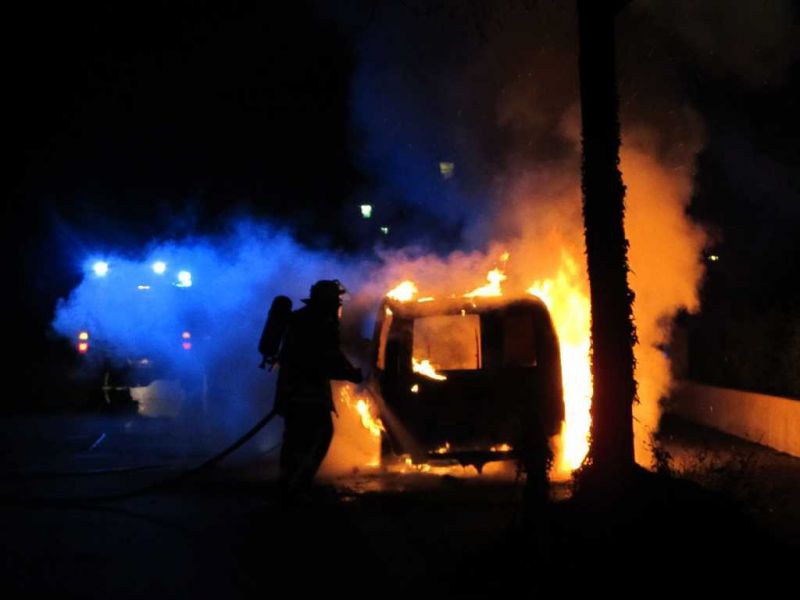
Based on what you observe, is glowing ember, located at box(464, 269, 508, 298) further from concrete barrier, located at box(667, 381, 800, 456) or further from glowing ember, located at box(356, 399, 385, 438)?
concrete barrier, located at box(667, 381, 800, 456)

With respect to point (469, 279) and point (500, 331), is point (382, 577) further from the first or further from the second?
point (469, 279)

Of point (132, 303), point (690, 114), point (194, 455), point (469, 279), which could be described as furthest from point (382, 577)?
point (132, 303)

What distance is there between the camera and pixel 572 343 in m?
10.3

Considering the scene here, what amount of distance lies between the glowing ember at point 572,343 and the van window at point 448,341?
91 centimetres

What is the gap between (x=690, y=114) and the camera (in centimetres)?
1223

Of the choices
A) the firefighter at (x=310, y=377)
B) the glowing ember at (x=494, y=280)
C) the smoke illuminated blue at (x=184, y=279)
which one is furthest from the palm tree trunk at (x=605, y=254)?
the smoke illuminated blue at (x=184, y=279)

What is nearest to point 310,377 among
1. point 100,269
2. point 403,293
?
point 403,293

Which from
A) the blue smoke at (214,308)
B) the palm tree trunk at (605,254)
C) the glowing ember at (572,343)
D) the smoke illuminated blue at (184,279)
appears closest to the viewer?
the palm tree trunk at (605,254)

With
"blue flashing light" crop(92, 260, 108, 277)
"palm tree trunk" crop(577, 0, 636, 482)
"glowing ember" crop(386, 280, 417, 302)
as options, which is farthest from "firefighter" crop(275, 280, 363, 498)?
"blue flashing light" crop(92, 260, 108, 277)

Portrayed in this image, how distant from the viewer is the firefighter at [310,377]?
24.6ft

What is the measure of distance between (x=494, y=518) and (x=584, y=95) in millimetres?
3219

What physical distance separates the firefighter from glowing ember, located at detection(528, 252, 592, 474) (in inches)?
102

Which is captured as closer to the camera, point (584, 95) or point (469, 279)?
point (584, 95)

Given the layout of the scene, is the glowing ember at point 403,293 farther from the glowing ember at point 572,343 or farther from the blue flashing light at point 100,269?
the blue flashing light at point 100,269
